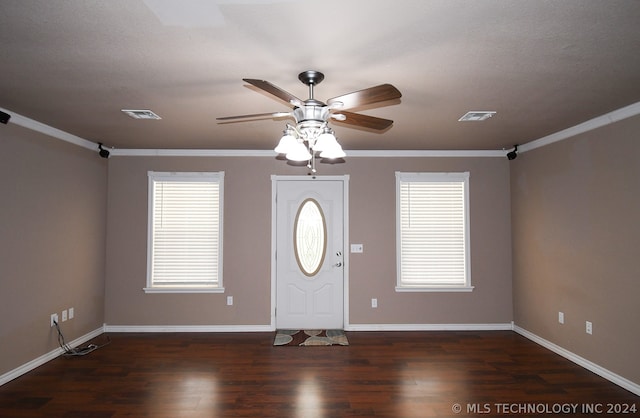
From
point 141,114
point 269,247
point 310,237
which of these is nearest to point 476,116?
point 310,237

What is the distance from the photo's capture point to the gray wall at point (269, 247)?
507 cm

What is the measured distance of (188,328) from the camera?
199 inches

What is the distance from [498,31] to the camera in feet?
6.64

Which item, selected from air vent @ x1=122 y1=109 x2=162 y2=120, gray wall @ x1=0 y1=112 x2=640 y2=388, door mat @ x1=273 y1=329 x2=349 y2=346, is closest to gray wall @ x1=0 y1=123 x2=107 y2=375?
gray wall @ x1=0 y1=112 x2=640 y2=388

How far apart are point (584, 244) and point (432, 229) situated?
1797mm

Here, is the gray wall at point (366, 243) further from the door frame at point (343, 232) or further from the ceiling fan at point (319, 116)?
the ceiling fan at point (319, 116)

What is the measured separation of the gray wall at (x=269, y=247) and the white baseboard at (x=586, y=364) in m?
0.50

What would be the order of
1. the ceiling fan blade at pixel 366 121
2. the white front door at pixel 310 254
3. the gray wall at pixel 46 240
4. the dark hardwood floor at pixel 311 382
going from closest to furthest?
the ceiling fan blade at pixel 366 121, the dark hardwood floor at pixel 311 382, the gray wall at pixel 46 240, the white front door at pixel 310 254

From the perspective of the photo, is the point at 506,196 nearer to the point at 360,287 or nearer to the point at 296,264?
the point at 360,287

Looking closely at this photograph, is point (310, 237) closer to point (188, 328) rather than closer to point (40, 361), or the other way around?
point (188, 328)

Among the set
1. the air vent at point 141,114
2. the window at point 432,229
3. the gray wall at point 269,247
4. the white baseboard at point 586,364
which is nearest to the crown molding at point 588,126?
the gray wall at point 269,247

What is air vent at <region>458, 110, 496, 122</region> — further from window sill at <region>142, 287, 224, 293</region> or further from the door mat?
window sill at <region>142, 287, 224, 293</region>

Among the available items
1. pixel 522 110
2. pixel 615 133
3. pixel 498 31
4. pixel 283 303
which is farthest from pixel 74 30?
pixel 615 133

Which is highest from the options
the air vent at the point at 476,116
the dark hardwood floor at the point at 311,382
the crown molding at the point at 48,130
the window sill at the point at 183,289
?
the air vent at the point at 476,116
